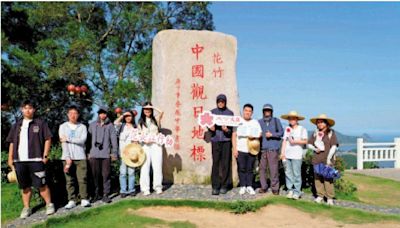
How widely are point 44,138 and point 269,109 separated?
3259 millimetres

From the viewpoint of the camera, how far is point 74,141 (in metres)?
5.88

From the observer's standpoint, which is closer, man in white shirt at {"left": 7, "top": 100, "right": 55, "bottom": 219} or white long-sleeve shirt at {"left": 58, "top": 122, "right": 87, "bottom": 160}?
man in white shirt at {"left": 7, "top": 100, "right": 55, "bottom": 219}

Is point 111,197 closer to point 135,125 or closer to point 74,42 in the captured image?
point 135,125

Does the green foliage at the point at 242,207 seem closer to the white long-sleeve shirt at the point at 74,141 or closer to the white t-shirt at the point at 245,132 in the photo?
the white t-shirt at the point at 245,132

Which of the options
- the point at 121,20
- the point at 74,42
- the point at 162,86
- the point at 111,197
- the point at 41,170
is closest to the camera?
the point at 41,170

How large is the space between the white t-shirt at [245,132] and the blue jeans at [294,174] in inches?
25.3

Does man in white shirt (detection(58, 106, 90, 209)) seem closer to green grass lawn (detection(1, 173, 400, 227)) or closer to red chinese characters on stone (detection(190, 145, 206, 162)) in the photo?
green grass lawn (detection(1, 173, 400, 227))

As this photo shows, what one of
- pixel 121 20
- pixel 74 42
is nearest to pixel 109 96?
pixel 74 42

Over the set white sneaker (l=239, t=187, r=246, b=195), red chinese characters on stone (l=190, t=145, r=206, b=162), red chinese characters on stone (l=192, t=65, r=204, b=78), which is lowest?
white sneaker (l=239, t=187, r=246, b=195)

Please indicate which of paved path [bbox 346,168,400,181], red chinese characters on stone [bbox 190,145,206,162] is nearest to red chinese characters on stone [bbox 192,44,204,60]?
red chinese characters on stone [bbox 190,145,206,162]

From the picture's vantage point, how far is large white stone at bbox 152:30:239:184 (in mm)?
7219

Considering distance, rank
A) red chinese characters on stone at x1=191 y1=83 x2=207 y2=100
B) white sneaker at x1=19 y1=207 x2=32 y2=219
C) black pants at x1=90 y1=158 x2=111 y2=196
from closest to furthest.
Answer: white sneaker at x1=19 y1=207 x2=32 y2=219 → black pants at x1=90 y1=158 x2=111 y2=196 → red chinese characters on stone at x1=191 y1=83 x2=207 y2=100

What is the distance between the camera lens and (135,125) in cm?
649

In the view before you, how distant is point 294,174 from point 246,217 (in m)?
1.12
